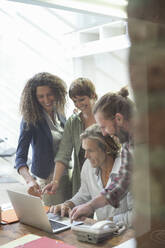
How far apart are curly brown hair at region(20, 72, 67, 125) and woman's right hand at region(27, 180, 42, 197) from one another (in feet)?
1.55

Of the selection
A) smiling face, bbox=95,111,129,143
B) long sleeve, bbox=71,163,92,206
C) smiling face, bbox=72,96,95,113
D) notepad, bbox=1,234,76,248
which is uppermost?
smiling face, bbox=72,96,95,113

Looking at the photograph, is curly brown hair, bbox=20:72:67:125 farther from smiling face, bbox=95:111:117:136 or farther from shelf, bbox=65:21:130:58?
smiling face, bbox=95:111:117:136

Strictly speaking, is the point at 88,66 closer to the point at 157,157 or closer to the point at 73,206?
the point at 73,206

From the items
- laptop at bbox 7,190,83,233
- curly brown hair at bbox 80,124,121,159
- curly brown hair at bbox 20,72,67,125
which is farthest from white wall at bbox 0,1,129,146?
laptop at bbox 7,190,83,233

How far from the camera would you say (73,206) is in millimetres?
2273

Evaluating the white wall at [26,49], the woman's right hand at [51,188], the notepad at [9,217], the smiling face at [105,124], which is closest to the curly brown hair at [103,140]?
the smiling face at [105,124]

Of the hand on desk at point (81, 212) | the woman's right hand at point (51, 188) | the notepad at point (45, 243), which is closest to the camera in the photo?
the notepad at point (45, 243)

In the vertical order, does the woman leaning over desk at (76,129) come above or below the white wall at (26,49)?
below

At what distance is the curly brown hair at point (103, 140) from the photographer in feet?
7.09

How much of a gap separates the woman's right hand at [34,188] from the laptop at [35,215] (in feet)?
2.20

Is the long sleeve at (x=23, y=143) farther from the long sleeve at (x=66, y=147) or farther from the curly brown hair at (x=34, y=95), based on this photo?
the long sleeve at (x=66, y=147)

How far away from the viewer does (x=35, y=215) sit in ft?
5.71

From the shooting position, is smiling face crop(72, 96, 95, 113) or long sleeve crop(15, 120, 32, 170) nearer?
smiling face crop(72, 96, 95, 113)

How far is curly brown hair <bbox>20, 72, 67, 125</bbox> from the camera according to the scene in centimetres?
256
